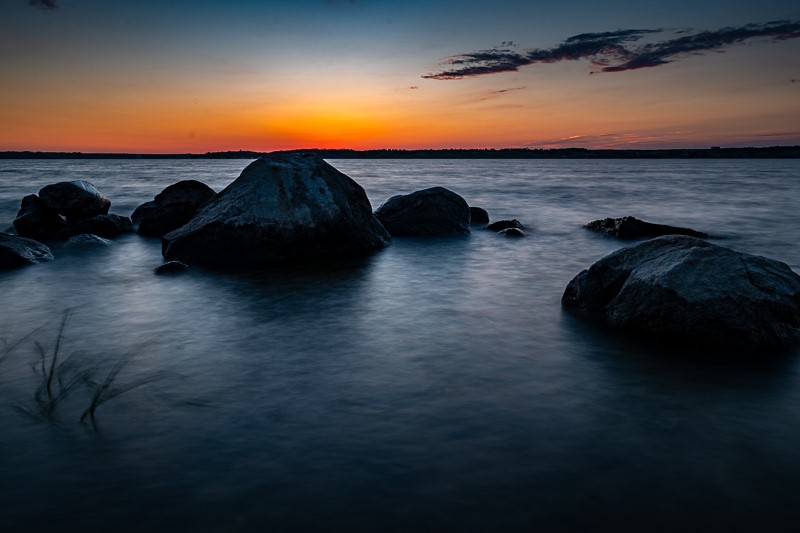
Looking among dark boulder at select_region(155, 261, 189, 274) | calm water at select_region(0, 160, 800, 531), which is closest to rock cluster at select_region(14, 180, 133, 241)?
dark boulder at select_region(155, 261, 189, 274)

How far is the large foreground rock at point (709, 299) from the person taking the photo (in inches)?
206

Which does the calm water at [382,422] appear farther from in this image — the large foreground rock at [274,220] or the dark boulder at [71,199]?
the dark boulder at [71,199]

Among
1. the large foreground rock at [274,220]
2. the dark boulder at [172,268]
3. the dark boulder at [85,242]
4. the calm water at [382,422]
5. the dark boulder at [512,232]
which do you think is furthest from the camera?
the dark boulder at [512,232]

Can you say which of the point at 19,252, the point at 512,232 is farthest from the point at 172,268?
the point at 512,232

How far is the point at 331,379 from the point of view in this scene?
4648 mm

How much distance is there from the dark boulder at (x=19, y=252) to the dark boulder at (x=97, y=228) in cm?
256

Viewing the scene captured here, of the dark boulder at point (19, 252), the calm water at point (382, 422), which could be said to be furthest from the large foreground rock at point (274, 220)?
the dark boulder at point (19, 252)

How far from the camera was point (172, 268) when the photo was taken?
30.1 feet

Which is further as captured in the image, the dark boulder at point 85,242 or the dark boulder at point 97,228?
the dark boulder at point 97,228

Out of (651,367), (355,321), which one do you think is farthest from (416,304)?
A: (651,367)

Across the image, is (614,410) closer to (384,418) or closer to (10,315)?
(384,418)

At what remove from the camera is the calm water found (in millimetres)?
2812

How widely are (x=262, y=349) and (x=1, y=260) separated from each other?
6.45 m

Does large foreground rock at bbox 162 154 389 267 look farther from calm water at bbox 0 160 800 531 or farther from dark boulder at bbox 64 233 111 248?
dark boulder at bbox 64 233 111 248
